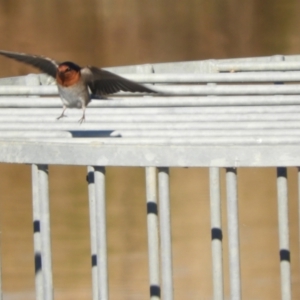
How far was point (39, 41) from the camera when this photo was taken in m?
8.34

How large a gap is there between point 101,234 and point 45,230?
0.13m

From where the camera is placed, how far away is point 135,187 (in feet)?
19.1

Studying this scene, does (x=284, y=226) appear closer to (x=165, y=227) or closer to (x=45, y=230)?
(x=165, y=227)

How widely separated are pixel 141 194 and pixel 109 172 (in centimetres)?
55

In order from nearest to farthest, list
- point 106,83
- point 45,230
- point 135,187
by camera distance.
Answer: point 45,230
point 106,83
point 135,187

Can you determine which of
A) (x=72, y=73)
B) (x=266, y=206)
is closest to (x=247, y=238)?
(x=266, y=206)

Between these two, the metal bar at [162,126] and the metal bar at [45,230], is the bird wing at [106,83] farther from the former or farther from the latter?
the metal bar at [45,230]

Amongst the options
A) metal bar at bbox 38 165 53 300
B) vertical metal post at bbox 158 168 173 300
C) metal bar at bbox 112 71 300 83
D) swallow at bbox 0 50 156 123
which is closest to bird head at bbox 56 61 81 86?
swallow at bbox 0 50 156 123

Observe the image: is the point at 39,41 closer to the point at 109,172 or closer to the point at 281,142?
the point at 109,172

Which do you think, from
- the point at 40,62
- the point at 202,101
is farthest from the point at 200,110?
the point at 40,62

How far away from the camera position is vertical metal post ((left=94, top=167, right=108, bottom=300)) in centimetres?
169

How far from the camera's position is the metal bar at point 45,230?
5.71 ft

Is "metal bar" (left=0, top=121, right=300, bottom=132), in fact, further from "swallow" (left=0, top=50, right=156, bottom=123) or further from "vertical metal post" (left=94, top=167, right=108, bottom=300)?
"swallow" (left=0, top=50, right=156, bottom=123)

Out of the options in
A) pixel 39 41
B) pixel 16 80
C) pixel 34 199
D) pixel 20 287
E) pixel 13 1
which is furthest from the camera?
pixel 13 1
